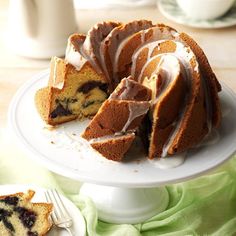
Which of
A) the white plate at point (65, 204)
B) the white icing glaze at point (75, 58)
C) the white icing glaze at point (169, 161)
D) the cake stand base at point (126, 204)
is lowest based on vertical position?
the cake stand base at point (126, 204)

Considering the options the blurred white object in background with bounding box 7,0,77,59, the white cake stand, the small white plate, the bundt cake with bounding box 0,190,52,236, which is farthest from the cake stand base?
the small white plate

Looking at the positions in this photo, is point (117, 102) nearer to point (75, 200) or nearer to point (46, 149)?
point (46, 149)

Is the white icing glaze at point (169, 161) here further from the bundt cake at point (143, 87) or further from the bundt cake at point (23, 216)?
the bundt cake at point (23, 216)

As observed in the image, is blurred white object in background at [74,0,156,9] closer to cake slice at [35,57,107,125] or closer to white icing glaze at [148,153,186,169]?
cake slice at [35,57,107,125]

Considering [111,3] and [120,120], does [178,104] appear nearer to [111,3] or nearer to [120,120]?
[120,120]

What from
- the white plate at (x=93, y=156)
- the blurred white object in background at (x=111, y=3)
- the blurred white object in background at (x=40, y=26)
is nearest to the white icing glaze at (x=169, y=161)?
the white plate at (x=93, y=156)

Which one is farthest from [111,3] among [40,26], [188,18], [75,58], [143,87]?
[143,87]

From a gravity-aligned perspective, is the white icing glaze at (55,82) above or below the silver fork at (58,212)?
above
